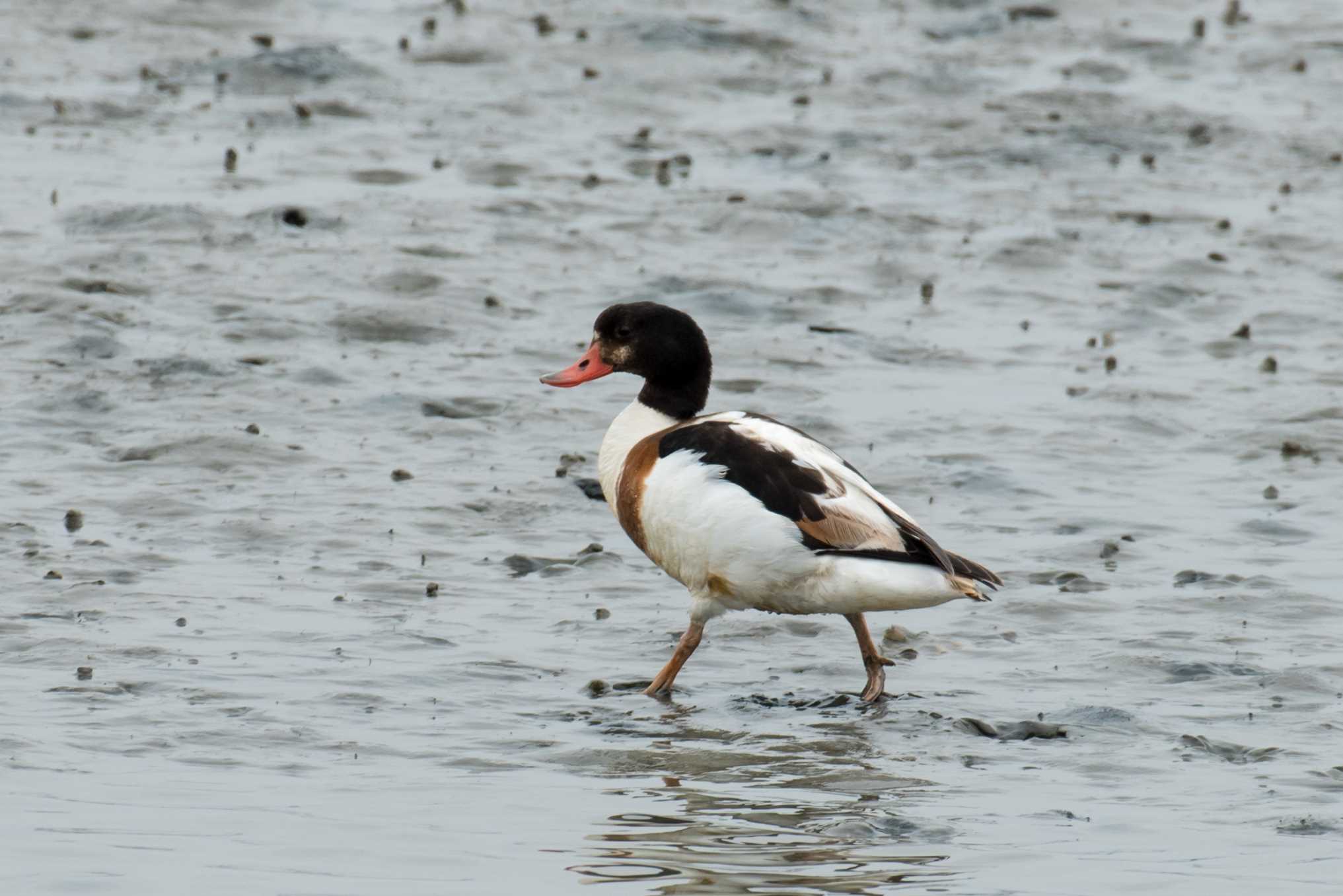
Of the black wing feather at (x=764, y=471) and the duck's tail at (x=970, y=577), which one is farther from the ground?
the black wing feather at (x=764, y=471)

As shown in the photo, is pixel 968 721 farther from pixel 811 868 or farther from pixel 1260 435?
pixel 1260 435

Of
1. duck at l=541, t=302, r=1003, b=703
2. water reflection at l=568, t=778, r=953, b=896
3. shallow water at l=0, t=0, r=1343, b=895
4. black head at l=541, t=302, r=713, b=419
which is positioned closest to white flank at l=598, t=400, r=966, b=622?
duck at l=541, t=302, r=1003, b=703

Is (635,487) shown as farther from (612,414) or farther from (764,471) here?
(612,414)

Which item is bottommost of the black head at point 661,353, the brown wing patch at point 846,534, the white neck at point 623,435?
the brown wing patch at point 846,534

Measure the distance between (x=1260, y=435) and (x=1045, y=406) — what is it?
52.2 inches

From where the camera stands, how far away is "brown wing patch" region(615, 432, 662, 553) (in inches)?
362

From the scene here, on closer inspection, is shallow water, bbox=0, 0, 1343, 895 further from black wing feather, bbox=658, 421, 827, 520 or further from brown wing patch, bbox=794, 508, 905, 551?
black wing feather, bbox=658, 421, 827, 520

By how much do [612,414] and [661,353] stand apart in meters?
3.51

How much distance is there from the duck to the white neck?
0.03 m

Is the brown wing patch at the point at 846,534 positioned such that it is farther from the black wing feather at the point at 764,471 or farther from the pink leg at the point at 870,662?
the pink leg at the point at 870,662

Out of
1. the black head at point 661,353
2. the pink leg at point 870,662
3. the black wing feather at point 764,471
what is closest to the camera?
the black wing feather at point 764,471

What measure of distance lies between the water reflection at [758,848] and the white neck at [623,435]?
2222 millimetres

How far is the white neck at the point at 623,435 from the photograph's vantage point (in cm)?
957

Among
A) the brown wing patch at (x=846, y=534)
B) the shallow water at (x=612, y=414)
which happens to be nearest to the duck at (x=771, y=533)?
the brown wing patch at (x=846, y=534)
